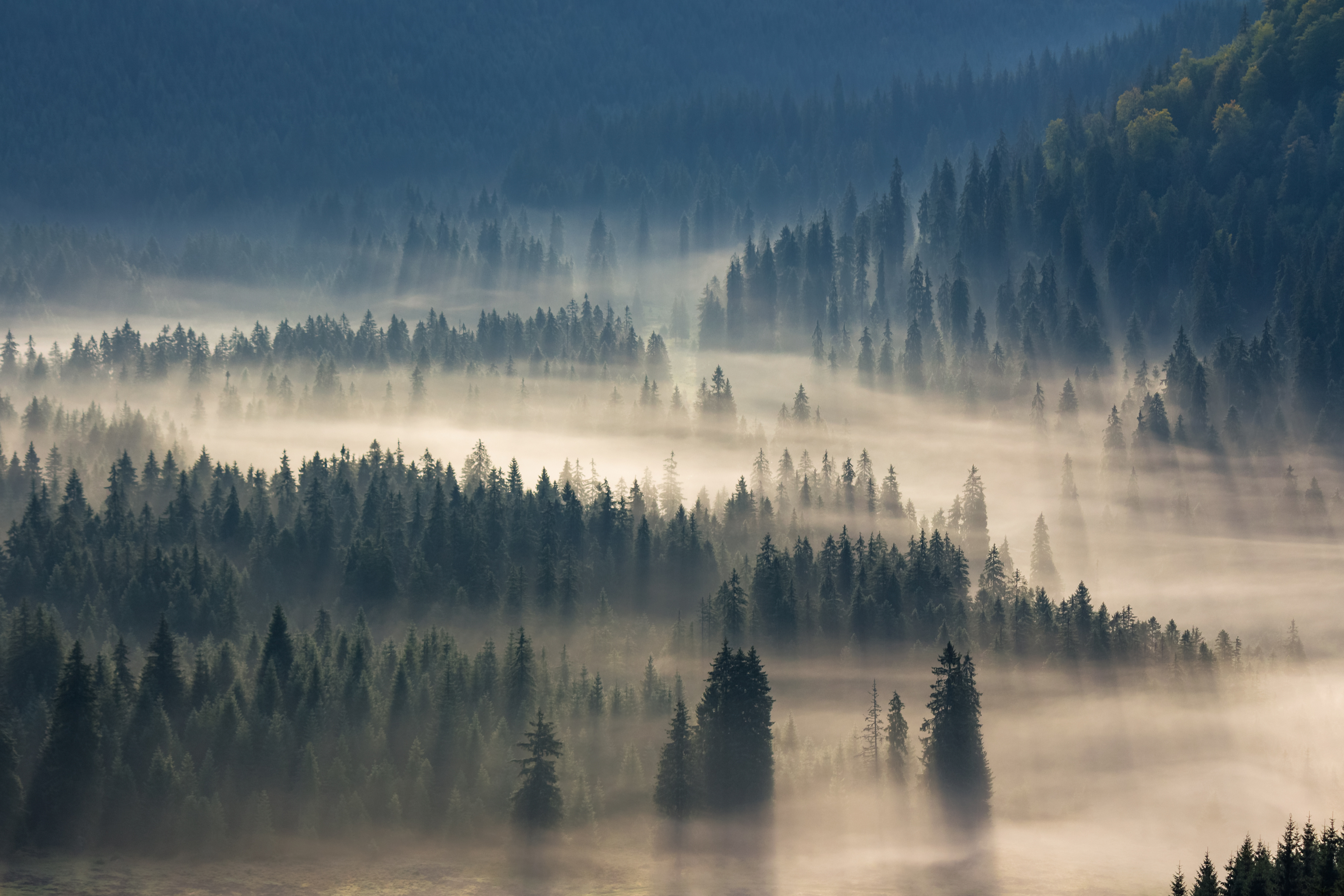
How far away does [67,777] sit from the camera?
18962cm

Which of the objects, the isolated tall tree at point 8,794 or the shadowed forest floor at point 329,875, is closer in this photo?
the shadowed forest floor at point 329,875

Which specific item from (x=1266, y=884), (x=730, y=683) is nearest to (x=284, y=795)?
(x=730, y=683)

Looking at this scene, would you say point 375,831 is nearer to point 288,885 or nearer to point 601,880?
point 288,885

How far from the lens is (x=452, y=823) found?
197 meters

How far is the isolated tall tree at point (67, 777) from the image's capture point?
188375 mm

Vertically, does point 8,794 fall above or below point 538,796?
above

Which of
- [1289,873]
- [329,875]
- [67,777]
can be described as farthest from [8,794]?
[1289,873]

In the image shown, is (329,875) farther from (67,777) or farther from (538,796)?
(67,777)

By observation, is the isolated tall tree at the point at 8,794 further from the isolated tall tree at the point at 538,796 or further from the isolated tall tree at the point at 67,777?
the isolated tall tree at the point at 538,796

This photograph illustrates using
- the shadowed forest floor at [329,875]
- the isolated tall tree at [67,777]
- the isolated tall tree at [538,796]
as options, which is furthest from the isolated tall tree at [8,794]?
the isolated tall tree at [538,796]

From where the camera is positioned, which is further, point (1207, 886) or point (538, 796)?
point (538, 796)

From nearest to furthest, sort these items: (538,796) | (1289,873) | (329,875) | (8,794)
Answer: (1289,873) → (8,794) → (329,875) → (538,796)

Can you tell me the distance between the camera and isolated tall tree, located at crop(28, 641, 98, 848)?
618 ft

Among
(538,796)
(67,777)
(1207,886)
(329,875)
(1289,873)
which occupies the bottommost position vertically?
(329,875)
